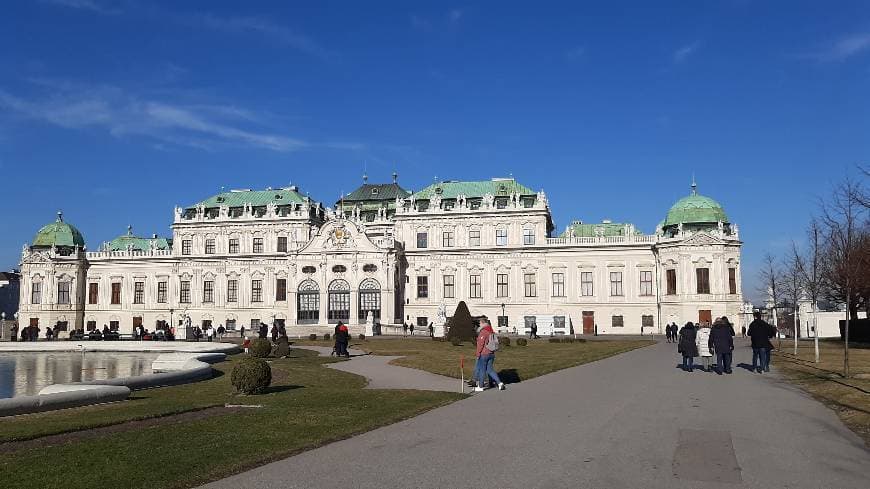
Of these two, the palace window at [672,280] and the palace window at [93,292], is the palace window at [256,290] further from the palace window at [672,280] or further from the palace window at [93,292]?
the palace window at [672,280]

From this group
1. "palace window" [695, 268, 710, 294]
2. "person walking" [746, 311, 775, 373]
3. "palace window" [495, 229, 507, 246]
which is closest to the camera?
"person walking" [746, 311, 775, 373]

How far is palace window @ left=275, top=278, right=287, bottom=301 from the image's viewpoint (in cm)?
9450

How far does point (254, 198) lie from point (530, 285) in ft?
127

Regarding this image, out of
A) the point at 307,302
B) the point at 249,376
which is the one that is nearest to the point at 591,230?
the point at 307,302

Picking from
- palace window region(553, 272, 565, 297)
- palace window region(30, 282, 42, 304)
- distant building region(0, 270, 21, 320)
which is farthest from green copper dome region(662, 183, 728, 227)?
distant building region(0, 270, 21, 320)

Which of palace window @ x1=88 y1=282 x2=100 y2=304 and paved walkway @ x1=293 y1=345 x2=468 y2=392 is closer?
paved walkway @ x1=293 y1=345 x2=468 y2=392

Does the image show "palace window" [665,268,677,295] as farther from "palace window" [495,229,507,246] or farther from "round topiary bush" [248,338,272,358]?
"round topiary bush" [248,338,272,358]

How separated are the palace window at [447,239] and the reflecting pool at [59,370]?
50.3 m

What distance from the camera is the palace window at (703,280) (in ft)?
265

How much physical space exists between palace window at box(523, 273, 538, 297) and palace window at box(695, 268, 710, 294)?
18.3 m

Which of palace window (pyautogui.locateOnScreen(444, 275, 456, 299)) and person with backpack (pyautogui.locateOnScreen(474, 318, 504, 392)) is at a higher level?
palace window (pyautogui.locateOnScreen(444, 275, 456, 299))

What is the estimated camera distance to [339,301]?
294 ft

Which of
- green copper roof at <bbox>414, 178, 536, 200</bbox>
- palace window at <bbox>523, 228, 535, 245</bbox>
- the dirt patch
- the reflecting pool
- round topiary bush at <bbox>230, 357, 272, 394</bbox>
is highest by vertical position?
green copper roof at <bbox>414, 178, 536, 200</bbox>

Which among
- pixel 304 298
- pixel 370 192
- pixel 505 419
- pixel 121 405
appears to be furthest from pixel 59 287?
pixel 505 419
